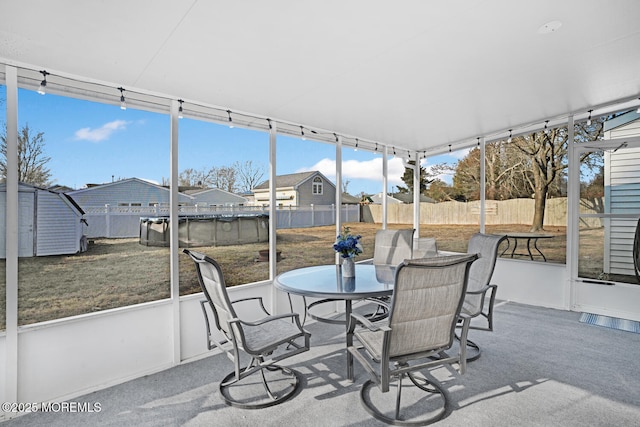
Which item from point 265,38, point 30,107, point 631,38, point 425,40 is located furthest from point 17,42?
point 631,38

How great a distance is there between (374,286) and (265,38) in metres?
2.01

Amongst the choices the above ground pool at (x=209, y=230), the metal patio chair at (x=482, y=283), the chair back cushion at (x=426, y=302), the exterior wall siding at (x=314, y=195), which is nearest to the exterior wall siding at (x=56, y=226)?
the above ground pool at (x=209, y=230)

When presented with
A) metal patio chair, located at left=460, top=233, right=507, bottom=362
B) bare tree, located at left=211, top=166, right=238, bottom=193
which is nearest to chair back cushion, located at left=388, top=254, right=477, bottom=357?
metal patio chair, located at left=460, top=233, right=507, bottom=362

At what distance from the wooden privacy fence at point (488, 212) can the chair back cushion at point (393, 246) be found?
1100mm

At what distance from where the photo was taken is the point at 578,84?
3.20m

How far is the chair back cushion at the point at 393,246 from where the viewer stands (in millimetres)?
4051

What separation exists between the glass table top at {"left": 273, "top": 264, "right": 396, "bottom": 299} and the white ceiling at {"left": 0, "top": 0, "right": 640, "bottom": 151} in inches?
67.7

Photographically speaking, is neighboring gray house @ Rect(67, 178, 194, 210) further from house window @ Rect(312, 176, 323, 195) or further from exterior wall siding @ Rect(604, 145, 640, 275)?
exterior wall siding @ Rect(604, 145, 640, 275)

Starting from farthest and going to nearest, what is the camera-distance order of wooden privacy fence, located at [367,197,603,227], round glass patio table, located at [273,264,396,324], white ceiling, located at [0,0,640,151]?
wooden privacy fence, located at [367,197,603,227]
round glass patio table, located at [273,264,396,324]
white ceiling, located at [0,0,640,151]

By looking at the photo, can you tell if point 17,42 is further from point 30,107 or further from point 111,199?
point 111,199

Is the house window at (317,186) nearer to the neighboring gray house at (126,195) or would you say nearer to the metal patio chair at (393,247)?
the metal patio chair at (393,247)

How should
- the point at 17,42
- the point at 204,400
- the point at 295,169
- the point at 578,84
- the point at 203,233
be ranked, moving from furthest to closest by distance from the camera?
1. the point at 295,169
2. the point at 203,233
3. the point at 578,84
4. the point at 204,400
5. the point at 17,42

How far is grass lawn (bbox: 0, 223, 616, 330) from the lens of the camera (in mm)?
2602

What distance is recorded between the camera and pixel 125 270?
123 inches
